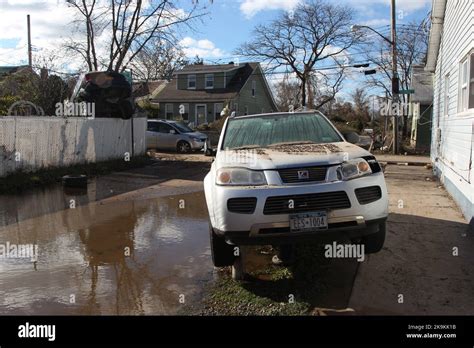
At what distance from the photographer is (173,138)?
22.1m

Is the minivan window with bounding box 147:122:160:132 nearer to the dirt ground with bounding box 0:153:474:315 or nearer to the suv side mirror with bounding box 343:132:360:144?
the dirt ground with bounding box 0:153:474:315

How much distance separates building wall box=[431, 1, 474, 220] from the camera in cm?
752

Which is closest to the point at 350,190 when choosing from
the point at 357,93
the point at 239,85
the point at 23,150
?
the point at 23,150

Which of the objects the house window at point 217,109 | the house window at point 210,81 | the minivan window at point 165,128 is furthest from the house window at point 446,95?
the house window at point 210,81

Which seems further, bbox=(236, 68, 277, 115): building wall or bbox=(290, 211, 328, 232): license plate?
bbox=(236, 68, 277, 115): building wall

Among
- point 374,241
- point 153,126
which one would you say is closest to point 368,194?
point 374,241

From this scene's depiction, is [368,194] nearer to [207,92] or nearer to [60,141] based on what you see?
[60,141]

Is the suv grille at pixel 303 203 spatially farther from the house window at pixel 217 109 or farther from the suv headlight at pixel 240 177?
the house window at pixel 217 109

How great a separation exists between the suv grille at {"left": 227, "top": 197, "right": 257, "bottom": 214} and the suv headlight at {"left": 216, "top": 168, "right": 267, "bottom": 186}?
0.66 feet

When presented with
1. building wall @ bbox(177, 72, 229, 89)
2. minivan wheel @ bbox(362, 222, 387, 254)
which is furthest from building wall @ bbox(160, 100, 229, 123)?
minivan wheel @ bbox(362, 222, 387, 254)

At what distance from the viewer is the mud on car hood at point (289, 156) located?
4.52 metres

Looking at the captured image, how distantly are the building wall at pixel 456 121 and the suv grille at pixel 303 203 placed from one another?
3.51 m
